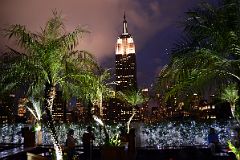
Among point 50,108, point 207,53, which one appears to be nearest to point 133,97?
point 50,108

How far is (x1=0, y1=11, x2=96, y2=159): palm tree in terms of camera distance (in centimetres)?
1048

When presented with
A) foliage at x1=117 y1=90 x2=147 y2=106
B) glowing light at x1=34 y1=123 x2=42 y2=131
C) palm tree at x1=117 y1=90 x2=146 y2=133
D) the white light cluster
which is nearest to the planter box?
the white light cluster

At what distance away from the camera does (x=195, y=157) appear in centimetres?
1659

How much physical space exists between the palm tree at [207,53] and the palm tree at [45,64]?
3339mm

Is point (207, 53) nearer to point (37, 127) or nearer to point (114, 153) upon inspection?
point (114, 153)

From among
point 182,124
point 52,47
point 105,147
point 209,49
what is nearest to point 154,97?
point 209,49

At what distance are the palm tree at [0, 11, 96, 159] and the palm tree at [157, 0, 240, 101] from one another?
11.0 feet

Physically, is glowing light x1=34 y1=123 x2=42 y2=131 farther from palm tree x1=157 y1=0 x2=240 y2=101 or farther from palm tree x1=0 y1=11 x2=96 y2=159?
palm tree x1=157 y1=0 x2=240 y2=101

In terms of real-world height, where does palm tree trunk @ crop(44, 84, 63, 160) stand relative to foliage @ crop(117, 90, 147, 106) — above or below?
below

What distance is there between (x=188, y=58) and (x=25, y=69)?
4458 mm

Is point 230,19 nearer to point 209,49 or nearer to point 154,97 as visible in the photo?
point 209,49

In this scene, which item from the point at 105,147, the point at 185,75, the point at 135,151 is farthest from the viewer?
the point at 135,151

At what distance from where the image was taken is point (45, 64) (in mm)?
10688

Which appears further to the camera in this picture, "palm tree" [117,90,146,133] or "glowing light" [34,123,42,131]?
"palm tree" [117,90,146,133]
